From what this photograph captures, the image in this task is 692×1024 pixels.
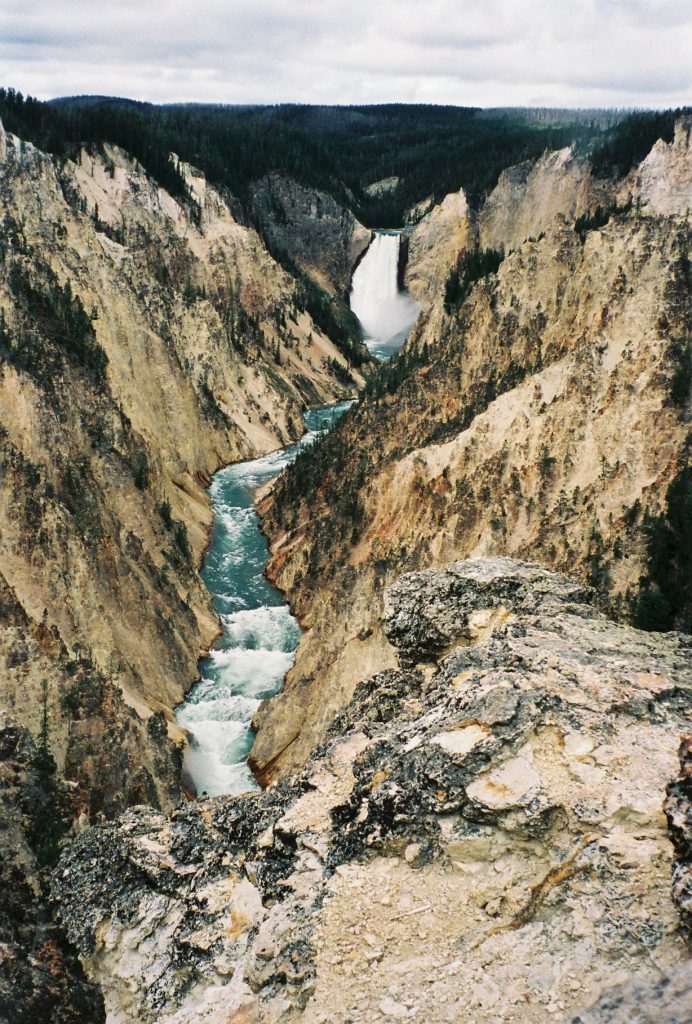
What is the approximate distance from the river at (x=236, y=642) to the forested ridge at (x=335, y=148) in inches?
1728

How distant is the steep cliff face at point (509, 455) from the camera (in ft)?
91.7

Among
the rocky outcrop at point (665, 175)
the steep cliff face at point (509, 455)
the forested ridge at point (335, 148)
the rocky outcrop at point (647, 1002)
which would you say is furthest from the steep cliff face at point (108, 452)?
the rocky outcrop at point (665, 175)

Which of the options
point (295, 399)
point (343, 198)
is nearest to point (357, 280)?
point (343, 198)

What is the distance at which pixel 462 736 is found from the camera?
937 centimetres

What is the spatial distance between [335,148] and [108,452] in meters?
149

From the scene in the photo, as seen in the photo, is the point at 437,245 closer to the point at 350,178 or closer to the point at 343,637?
the point at 350,178

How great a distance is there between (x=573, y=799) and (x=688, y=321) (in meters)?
26.0

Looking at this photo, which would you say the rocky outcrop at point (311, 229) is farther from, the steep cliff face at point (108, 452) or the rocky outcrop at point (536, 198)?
the steep cliff face at point (108, 452)

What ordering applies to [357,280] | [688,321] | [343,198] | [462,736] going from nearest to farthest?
[462,736] → [688,321] → [357,280] → [343,198]

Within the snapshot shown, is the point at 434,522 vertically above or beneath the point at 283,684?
above

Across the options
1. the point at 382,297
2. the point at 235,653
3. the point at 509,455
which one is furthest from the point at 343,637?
the point at 382,297

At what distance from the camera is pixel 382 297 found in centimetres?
12144

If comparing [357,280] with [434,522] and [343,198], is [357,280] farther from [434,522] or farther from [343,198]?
[434,522]

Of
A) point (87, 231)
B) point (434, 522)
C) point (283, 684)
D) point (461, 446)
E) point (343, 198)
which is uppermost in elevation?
point (343, 198)
